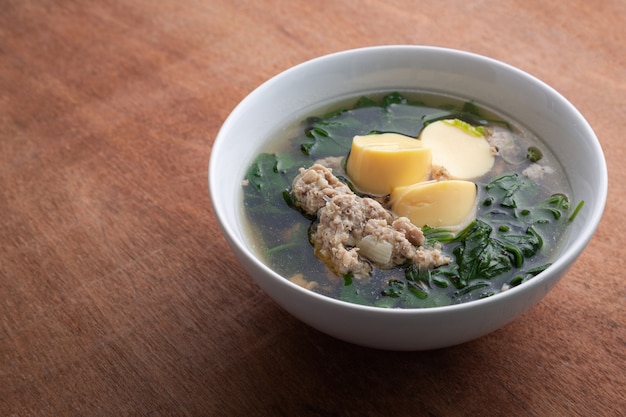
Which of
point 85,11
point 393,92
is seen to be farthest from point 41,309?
point 85,11

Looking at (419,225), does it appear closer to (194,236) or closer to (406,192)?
(406,192)

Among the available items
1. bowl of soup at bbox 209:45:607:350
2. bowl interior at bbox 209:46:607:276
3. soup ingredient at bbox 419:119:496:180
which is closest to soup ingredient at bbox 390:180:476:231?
bowl of soup at bbox 209:45:607:350

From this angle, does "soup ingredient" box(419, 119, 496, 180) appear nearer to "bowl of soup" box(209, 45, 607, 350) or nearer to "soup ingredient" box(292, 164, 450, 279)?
"bowl of soup" box(209, 45, 607, 350)

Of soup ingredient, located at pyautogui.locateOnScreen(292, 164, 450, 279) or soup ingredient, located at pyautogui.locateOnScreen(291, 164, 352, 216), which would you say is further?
soup ingredient, located at pyautogui.locateOnScreen(291, 164, 352, 216)

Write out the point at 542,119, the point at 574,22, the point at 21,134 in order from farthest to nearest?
1. the point at 574,22
2. the point at 21,134
3. the point at 542,119

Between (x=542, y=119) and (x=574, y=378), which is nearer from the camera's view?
(x=574, y=378)

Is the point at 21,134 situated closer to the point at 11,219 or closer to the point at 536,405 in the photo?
the point at 11,219

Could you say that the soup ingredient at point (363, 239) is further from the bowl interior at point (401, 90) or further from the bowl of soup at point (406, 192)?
the bowl interior at point (401, 90)
